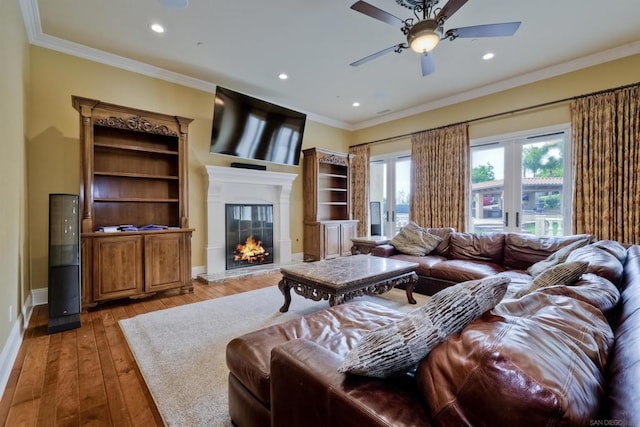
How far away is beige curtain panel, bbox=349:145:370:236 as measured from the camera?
21.6 feet

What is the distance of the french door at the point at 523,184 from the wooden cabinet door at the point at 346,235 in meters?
2.37

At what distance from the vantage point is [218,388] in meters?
1.87

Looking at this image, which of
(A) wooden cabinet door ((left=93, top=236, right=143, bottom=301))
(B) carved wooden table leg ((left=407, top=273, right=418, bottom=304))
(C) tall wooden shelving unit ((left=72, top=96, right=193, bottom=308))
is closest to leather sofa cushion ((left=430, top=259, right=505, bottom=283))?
(B) carved wooden table leg ((left=407, top=273, right=418, bottom=304))

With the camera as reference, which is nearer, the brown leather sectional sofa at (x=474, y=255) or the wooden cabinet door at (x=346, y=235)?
the brown leather sectional sofa at (x=474, y=255)

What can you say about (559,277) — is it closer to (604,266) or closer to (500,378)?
(604,266)

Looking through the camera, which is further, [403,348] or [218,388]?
[218,388]

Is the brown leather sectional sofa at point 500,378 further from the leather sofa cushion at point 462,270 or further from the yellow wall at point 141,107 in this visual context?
the yellow wall at point 141,107

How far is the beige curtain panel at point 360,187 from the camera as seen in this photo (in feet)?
21.6

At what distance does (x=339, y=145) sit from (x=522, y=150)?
3.61 m

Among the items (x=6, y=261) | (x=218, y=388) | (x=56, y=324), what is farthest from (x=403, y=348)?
(x=56, y=324)

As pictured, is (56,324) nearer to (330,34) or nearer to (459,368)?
(459,368)

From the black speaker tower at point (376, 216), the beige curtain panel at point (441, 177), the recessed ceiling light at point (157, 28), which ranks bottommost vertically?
the black speaker tower at point (376, 216)

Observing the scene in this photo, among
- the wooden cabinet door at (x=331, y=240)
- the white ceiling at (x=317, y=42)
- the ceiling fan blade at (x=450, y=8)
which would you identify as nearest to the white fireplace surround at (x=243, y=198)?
the wooden cabinet door at (x=331, y=240)

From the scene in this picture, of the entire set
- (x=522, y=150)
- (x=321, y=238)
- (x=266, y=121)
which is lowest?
(x=321, y=238)
